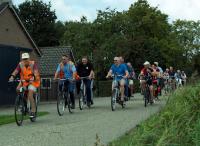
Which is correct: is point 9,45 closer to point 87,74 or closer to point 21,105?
point 87,74

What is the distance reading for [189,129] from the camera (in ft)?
24.0

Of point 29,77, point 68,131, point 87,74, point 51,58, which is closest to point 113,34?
point 51,58

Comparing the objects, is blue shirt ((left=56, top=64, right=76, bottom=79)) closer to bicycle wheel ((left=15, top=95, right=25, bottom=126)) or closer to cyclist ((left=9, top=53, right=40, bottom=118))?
cyclist ((left=9, top=53, right=40, bottom=118))

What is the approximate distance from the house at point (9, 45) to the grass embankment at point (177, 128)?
24612mm

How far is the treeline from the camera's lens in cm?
6312

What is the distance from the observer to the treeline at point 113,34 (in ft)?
207

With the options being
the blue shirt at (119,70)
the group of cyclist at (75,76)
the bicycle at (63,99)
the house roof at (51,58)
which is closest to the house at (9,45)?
the group of cyclist at (75,76)

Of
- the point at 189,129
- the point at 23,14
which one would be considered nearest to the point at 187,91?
the point at 189,129

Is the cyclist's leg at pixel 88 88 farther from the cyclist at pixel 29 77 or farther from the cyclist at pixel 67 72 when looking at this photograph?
the cyclist at pixel 29 77

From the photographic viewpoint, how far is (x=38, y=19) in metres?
76.9

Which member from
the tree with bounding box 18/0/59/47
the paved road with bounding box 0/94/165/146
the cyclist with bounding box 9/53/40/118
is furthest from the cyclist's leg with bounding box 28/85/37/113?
the tree with bounding box 18/0/59/47

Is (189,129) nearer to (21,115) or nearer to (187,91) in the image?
(187,91)

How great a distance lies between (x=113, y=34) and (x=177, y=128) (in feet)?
197

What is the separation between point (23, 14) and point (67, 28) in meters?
14.2
